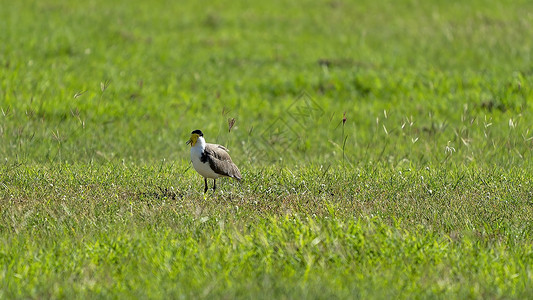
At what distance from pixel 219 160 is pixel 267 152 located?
106 inches

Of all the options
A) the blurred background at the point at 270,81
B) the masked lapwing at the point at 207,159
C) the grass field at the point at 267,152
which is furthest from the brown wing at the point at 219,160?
the blurred background at the point at 270,81

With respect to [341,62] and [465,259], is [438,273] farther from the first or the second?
[341,62]

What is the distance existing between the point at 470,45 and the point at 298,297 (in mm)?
14678

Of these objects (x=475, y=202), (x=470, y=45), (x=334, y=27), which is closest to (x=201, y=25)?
(x=334, y=27)

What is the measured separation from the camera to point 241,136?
11.7 metres

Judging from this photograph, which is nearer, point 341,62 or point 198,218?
point 198,218

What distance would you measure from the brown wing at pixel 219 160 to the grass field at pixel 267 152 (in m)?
0.30

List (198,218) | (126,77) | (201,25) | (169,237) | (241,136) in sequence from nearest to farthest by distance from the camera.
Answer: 1. (169,237)
2. (198,218)
3. (241,136)
4. (126,77)
5. (201,25)

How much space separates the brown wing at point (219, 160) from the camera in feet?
26.1

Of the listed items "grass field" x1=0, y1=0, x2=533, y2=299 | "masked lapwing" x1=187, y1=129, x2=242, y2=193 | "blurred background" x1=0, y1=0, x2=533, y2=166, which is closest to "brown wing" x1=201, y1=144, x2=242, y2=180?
"masked lapwing" x1=187, y1=129, x2=242, y2=193

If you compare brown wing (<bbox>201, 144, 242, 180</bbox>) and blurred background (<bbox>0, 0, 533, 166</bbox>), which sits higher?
brown wing (<bbox>201, 144, 242, 180</bbox>)

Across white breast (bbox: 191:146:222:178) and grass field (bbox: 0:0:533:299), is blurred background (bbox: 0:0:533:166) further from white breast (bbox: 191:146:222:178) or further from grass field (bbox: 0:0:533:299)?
white breast (bbox: 191:146:222:178)

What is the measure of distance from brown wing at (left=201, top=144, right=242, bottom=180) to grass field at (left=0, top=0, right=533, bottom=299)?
0.97 feet

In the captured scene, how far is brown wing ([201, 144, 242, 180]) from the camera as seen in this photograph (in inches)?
314
